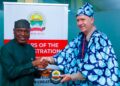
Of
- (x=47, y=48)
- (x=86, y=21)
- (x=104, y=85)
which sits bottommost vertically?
(x=104, y=85)

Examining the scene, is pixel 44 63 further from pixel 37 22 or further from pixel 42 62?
pixel 37 22

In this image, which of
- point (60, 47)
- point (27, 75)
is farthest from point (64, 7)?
point (27, 75)

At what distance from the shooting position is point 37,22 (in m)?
4.64

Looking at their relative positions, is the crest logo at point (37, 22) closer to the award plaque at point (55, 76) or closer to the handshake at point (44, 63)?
A: the handshake at point (44, 63)

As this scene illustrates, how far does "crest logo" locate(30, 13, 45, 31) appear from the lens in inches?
182

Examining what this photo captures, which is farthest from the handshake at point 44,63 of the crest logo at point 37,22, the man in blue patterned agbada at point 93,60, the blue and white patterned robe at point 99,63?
the crest logo at point 37,22

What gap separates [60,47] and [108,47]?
3.58 feet

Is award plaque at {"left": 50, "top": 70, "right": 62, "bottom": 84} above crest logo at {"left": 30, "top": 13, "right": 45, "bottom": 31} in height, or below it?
below

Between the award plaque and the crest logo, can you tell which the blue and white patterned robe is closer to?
the award plaque

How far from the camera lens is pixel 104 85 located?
12.2ft

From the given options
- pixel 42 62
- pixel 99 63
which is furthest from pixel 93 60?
pixel 42 62

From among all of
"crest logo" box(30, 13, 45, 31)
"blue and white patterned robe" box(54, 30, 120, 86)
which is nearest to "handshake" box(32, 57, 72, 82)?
"blue and white patterned robe" box(54, 30, 120, 86)

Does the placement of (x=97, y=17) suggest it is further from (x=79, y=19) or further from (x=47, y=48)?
(x=79, y=19)

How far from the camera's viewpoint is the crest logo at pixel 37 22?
462cm
